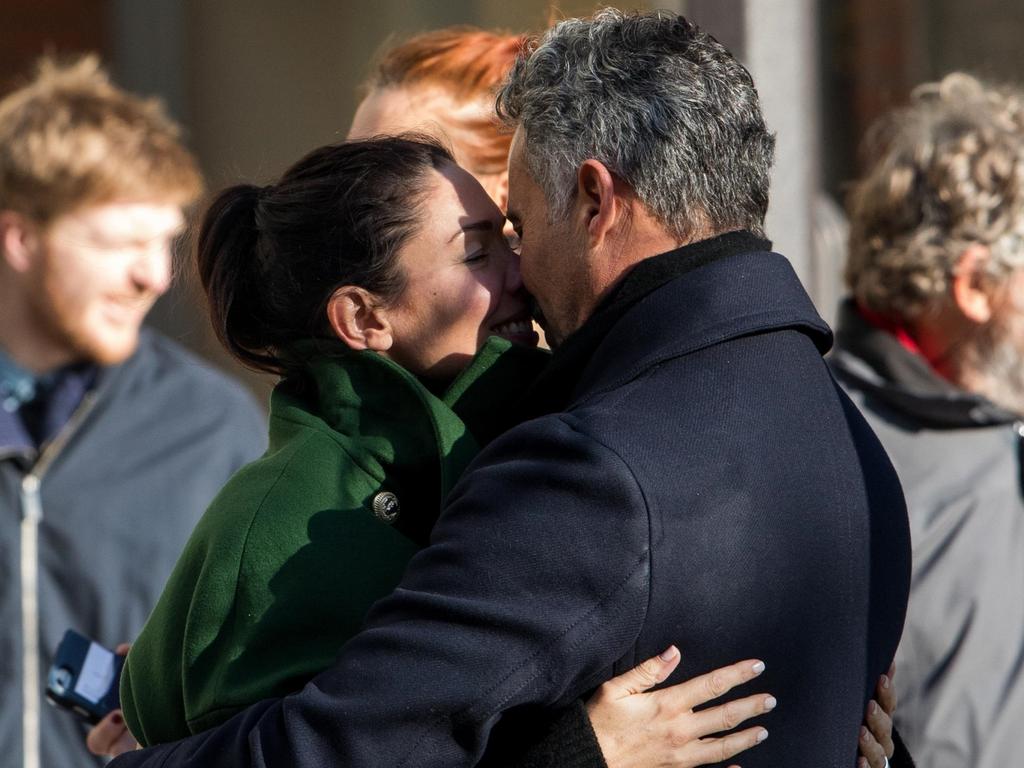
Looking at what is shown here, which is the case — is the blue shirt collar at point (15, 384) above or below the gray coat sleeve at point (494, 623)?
below

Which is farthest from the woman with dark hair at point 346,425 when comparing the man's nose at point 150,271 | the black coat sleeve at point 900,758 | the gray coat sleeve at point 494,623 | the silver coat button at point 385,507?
the man's nose at point 150,271

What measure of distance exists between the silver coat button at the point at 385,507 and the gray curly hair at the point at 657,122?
403 millimetres

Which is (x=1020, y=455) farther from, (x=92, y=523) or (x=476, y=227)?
(x=92, y=523)

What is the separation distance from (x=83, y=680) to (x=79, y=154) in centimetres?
208

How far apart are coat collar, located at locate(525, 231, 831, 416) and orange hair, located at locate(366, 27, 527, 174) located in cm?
100

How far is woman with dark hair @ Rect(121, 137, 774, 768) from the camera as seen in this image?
1700 mm

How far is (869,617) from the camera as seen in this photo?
1.77m

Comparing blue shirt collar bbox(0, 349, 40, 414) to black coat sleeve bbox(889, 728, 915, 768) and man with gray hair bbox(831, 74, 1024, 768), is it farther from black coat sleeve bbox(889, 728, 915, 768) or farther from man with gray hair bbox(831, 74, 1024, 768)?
black coat sleeve bbox(889, 728, 915, 768)

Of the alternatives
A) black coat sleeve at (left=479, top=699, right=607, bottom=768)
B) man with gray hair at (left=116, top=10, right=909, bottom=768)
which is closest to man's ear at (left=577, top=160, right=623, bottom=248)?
man with gray hair at (left=116, top=10, right=909, bottom=768)

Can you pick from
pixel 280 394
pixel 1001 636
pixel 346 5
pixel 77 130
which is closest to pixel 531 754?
pixel 280 394

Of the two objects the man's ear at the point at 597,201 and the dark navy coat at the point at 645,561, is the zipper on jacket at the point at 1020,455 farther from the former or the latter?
the man's ear at the point at 597,201

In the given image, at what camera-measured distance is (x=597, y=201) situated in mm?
1778

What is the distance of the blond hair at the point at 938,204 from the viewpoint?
3.38 metres

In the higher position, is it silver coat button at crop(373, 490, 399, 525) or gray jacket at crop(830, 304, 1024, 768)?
silver coat button at crop(373, 490, 399, 525)
